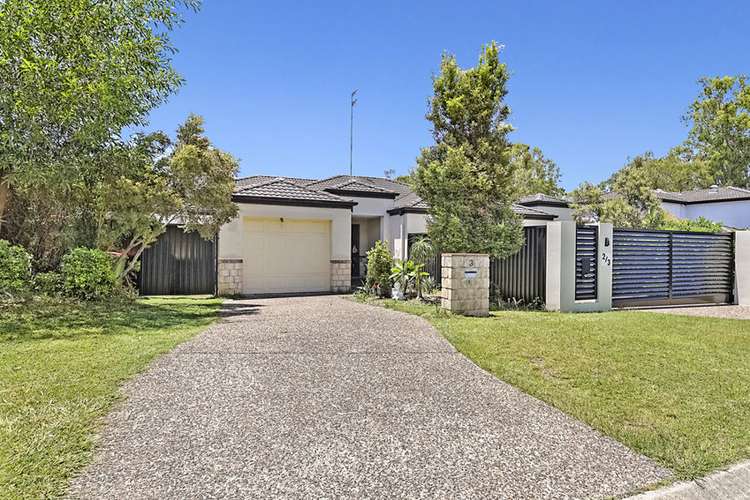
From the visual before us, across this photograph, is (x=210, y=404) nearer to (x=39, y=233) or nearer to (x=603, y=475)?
(x=603, y=475)

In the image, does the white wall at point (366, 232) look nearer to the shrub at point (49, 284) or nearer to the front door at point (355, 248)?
the front door at point (355, 248)

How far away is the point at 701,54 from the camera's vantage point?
24.1 meters

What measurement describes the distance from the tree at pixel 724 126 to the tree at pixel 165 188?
45377 mm

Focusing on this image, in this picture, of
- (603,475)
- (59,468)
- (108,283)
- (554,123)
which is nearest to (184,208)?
(108,283)

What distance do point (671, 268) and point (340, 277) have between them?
9.78m

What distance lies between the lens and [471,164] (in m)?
12.3

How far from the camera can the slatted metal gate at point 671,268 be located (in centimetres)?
1189

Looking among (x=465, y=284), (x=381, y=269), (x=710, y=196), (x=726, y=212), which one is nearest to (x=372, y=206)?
(x=381, y=269)

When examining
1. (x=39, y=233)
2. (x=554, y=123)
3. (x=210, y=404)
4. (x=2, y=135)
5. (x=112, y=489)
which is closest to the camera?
(x=112, y=489)

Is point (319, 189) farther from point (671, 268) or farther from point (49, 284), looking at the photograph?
point (671, 268)

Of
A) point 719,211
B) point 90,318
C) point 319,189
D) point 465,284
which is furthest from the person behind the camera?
point 719,211

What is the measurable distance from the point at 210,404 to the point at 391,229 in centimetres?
1494

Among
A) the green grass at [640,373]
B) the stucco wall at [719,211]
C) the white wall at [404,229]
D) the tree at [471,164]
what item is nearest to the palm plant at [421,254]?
the tree at [471,164]

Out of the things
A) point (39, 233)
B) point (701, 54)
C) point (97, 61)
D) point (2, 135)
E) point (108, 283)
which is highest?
point (701, 54)
